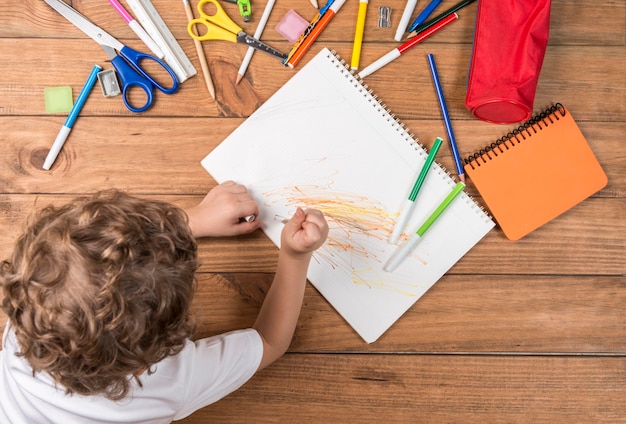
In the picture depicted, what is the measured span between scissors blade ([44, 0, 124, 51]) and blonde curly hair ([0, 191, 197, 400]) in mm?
305

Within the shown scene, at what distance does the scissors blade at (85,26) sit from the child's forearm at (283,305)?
1.21 ft

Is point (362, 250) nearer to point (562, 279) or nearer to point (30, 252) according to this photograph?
point (562, 279)

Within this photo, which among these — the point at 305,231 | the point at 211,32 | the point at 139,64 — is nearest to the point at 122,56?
the point at 139,64

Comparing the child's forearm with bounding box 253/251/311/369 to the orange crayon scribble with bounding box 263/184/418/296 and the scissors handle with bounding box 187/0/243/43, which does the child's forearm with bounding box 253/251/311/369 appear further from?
the scissors handle with bounding box 187/0/243/43

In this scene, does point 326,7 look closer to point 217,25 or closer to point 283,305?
point 217,25

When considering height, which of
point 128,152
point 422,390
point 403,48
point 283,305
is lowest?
point 422,390

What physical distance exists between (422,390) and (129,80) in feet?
1.90

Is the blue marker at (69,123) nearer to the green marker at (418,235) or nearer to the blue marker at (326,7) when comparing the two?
the blue marker at (326,7)

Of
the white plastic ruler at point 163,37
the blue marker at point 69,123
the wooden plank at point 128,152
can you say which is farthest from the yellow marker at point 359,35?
the blue marker at point 69,123

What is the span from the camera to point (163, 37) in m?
0.76

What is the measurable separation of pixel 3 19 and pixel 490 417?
0.86 meters

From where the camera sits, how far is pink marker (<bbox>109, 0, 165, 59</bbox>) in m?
0.75

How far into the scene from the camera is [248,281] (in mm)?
760

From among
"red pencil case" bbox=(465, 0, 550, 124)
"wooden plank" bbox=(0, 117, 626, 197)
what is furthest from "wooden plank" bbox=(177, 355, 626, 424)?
"red pencil case" bbox=(465, 0, 550, 124)
